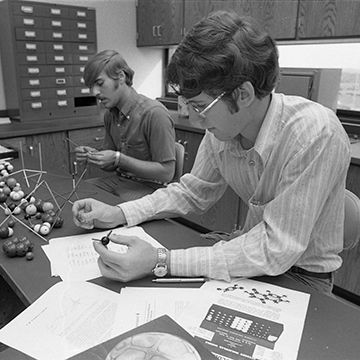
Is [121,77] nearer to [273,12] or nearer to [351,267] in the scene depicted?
[273,12]

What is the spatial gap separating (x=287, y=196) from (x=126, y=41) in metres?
3.16

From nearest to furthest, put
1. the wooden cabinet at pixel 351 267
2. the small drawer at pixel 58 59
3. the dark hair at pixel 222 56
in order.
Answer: the dark hair at pixel 222 56 < the wooden cabinet at pixel 351 267 < the small drawer at pixel 58 59

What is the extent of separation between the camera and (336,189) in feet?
3.28

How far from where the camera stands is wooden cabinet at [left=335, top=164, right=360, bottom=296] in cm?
195

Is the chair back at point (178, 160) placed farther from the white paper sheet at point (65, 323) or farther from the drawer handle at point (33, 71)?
the drawer handle at point (33, 71)

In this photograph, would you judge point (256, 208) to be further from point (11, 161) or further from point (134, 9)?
point (134, 9)

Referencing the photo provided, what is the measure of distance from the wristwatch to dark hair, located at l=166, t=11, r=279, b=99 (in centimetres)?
43

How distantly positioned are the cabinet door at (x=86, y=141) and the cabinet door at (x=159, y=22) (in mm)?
1048

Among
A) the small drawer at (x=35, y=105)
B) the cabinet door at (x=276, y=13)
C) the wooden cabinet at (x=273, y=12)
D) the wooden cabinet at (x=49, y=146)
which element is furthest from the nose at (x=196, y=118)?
the small drawer at (x=35, y=105)

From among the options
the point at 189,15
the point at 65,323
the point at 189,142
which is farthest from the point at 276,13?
the point at 65,323

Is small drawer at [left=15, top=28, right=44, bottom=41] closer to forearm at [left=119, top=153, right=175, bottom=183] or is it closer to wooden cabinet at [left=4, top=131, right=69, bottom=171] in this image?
wooden cabinet at [left=4, top=131, right=69, bottom=171]

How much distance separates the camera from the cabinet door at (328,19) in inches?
85.3

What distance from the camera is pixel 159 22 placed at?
11.0 feet

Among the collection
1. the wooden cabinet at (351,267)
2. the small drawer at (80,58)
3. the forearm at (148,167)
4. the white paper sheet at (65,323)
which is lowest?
the wooden cabinet at (351,267)
